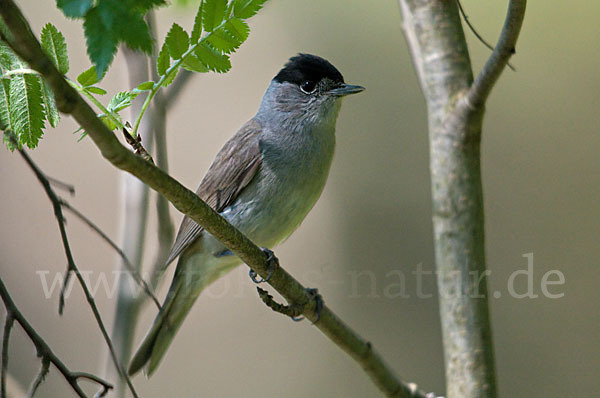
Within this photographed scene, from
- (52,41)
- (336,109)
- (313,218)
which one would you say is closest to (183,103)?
(313,218)

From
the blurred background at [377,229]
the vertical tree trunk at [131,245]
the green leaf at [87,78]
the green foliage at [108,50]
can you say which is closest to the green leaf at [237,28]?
the green foliage at [108,50]

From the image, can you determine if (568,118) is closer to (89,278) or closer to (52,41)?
(89,278)

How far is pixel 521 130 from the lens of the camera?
18.7ft

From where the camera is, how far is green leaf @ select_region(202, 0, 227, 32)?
5.72 ft

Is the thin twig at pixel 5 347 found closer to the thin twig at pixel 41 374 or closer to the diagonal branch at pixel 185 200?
the thin twig at pixel 41 374

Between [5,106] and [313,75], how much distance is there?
94.5 inches

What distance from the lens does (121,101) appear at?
181 cm

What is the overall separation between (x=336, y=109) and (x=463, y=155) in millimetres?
A: 1441

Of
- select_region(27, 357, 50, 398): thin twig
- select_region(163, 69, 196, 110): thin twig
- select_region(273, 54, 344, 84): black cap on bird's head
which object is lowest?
select_region(27, 357, 50, 398): thin twig

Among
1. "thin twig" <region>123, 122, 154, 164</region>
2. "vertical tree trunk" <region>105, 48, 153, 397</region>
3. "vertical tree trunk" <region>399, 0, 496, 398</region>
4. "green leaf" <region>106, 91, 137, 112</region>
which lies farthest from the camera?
"vertical tree trunk" <region>105, 48, 153, 397</region>

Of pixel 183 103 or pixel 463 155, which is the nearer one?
pixel 463 155

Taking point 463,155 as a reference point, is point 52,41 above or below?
below

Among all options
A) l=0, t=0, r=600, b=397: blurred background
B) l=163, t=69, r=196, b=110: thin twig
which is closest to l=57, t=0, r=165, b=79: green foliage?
l=163, t=69, r=196, b=110: thin twig

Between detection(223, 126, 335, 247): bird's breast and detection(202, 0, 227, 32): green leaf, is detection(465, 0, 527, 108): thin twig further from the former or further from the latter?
detection(223, 126, 335, 247): bird's breast
